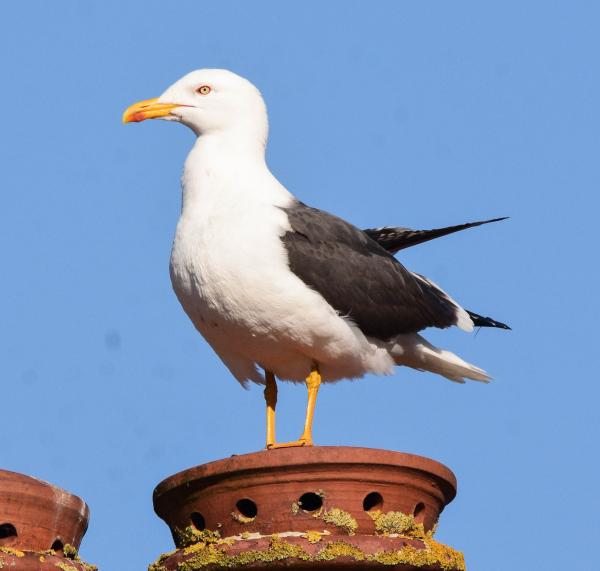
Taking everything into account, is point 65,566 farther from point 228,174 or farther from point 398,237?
point 398,237

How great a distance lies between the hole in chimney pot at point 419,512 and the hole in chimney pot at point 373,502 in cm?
27

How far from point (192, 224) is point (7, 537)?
106 inches

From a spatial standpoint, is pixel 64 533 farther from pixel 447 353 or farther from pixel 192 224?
pixel 447 353

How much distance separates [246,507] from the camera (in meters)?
7.41

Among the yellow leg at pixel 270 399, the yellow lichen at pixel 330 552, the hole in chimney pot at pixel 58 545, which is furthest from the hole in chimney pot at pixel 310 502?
the yellow leg at pixel 270 399

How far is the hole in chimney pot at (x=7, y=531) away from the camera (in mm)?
7359

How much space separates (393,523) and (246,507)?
78 cm

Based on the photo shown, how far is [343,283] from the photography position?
9523 millimetres

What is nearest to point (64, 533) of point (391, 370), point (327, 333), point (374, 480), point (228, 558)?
point (228, 558)

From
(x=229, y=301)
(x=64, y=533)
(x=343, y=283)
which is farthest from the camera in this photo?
(x=343, y=283)

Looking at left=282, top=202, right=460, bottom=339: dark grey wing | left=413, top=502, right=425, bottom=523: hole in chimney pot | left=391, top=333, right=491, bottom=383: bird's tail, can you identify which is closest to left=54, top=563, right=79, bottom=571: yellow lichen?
left=413, top=502, right=425, bottom=523: hole in chimney pot

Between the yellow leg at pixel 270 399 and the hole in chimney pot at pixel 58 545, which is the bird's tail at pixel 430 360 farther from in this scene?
the hole in chimney pot at pixel 58 545

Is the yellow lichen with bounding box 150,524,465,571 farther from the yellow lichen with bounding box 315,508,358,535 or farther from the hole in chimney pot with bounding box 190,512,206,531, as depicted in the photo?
the hole in chimney pot with bounding box 190,512,206,531

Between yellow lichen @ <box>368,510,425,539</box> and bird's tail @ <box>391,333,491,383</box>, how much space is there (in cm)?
271
